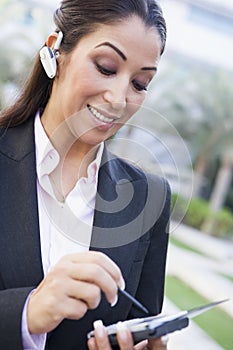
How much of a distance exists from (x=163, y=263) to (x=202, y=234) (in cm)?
922

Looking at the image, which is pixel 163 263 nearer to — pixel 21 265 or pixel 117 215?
pixel 117 215

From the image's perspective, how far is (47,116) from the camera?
3.31 ft

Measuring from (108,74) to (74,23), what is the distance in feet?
0.38

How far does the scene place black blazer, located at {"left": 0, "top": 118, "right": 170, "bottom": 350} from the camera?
0.88 metres

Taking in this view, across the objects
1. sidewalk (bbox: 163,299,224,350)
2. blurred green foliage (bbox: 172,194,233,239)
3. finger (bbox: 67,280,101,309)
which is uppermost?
finger (bbox: 67,280,101,309)

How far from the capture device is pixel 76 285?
670 millimetres

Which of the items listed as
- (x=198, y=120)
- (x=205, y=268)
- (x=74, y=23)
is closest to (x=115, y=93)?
(x=74, y=23)

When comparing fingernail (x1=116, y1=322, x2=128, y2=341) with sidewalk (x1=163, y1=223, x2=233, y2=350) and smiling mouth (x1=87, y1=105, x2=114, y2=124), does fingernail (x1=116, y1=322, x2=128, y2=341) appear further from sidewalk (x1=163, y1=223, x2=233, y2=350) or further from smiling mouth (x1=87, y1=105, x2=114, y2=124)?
sidewalk (x1=163, y1=223, x2=233, y2=350)

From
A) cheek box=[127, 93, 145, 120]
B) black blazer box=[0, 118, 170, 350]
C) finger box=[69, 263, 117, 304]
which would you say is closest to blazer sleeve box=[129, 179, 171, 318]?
black blazer box=[0, 118, 170, 350]

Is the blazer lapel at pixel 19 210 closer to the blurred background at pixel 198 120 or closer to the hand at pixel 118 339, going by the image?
the hand at pixel 118 339

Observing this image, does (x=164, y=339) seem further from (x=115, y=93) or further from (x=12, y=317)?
(x=115, y=93)

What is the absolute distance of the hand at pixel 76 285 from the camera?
67 centimetres

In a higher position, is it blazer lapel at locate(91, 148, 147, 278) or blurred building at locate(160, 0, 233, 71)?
blazer lapel at locate(91, 148, 147, 278)

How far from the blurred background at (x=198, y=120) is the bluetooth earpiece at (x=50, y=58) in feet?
9.02
